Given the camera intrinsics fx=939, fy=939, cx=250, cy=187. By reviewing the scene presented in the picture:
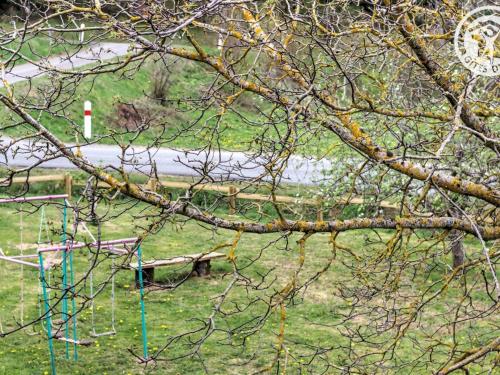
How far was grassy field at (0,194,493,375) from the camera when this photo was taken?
10867 millimetres

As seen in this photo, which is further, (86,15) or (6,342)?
(6,342)

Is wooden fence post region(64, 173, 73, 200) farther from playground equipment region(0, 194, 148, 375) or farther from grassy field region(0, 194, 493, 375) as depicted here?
playground equipment region(0, 194, 148, 375)

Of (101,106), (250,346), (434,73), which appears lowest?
(250,346)

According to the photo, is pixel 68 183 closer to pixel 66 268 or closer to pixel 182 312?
pixel 182 312

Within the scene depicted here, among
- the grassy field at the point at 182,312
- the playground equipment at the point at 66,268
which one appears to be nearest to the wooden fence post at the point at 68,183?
the grassy field at the point at 182,312

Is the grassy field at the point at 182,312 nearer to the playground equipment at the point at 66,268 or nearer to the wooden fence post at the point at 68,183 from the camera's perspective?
the playground equipment at the point at 66,268

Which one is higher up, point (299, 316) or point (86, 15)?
point (86, 15)

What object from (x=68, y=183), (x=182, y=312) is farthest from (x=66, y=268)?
(x=68, y=183)

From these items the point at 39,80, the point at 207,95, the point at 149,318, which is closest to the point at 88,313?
the point at 149,318

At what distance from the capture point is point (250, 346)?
11734 mm

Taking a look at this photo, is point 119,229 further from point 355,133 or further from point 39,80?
point 355,133

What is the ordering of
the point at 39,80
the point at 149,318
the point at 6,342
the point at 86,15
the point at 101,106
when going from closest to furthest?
the point at 86,15 < the point at 6,342 < the point at 149,318 < the point at 39,80 < the point at 101,106

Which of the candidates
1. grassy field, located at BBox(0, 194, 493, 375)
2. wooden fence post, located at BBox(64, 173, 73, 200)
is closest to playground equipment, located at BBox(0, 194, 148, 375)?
grassy field, located at BBox(0, 194, 493, 375)

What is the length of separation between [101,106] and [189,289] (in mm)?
10953
